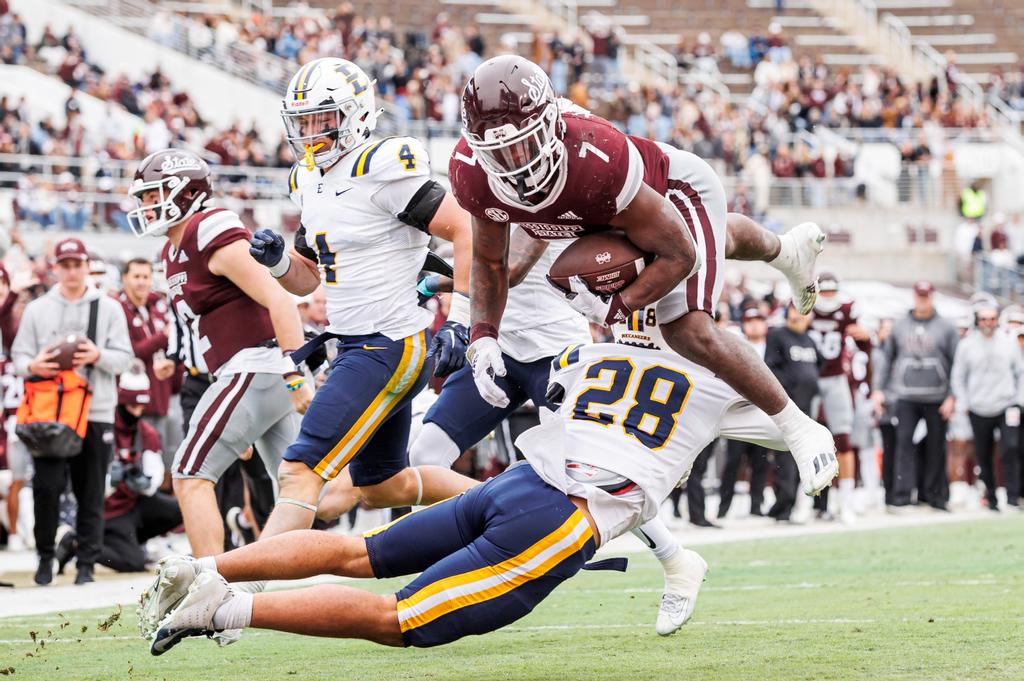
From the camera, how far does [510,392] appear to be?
712cm

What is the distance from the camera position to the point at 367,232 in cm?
645

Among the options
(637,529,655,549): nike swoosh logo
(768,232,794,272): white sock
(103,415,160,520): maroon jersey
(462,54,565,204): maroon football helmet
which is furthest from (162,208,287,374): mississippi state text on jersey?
(103,415,160,520): maroon jersey

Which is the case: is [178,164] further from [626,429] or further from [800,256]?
[626,429]

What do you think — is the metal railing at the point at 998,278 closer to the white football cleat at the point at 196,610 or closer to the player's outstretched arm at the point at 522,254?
the player's outstretched arm at the point at 522,254

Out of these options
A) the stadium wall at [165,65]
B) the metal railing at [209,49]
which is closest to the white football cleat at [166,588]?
the stadium wall at [165,65]

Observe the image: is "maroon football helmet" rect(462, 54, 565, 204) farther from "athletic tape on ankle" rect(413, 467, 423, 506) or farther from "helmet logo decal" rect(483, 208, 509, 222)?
"athletic tape on ankle" rect(413, 467, 423, 506)

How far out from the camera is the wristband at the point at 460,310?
19.7 feet

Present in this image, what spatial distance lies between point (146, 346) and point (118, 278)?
426 centimetres

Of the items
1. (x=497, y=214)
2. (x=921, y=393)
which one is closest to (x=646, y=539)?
(x=497, y=214)

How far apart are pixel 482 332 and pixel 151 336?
607 cm

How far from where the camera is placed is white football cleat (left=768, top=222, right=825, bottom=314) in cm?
621

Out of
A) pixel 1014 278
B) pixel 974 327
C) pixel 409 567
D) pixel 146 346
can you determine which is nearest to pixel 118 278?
pixel 146 346

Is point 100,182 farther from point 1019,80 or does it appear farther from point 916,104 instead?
point 1019,80

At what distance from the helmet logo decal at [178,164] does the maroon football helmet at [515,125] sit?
287cm
